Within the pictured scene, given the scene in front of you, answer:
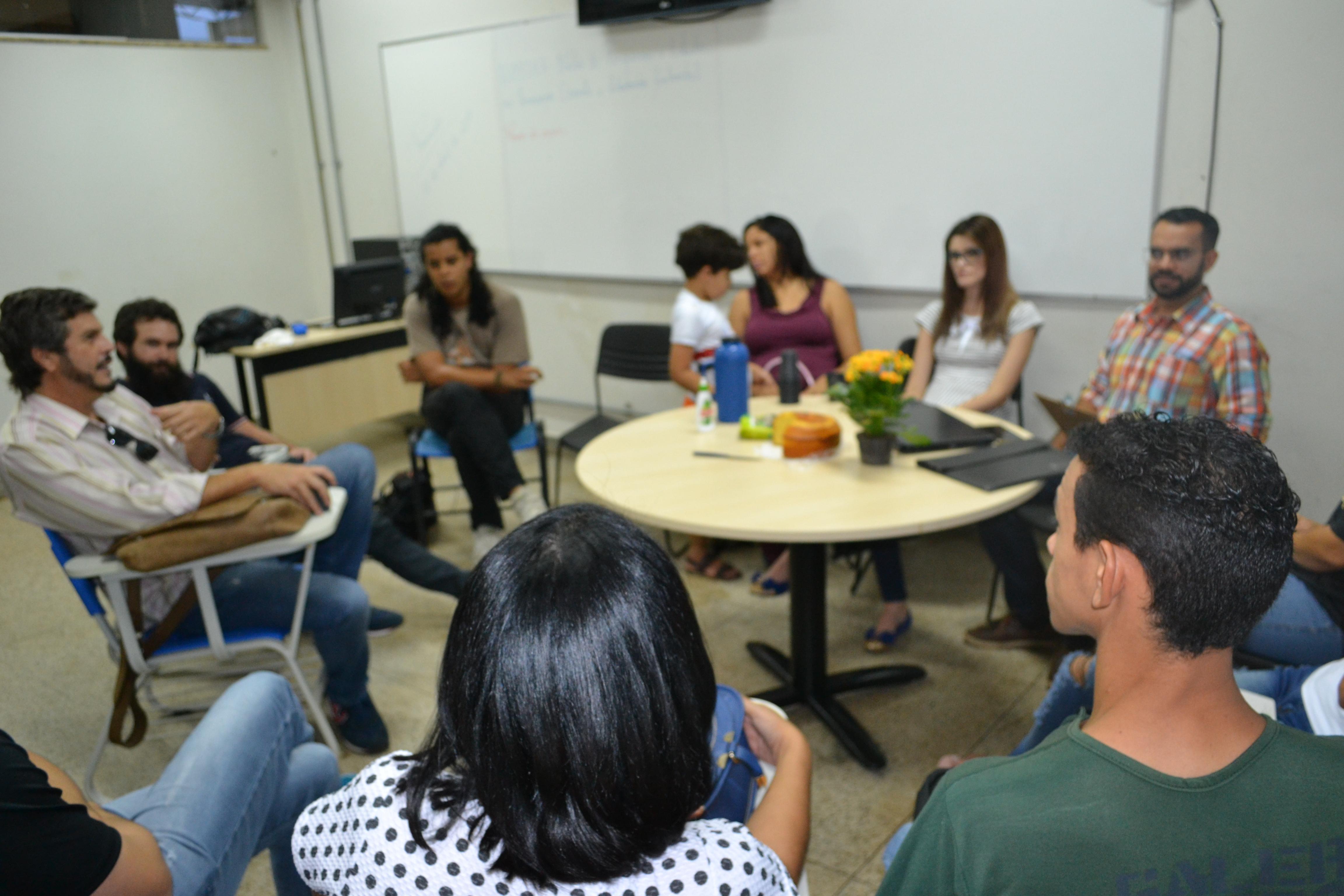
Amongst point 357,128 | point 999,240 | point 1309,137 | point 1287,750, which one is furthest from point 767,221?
point 357,128

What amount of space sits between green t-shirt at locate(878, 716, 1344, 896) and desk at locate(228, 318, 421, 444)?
4.11m

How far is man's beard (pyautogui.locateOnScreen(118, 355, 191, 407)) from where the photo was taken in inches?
110

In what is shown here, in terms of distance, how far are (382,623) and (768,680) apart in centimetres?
137

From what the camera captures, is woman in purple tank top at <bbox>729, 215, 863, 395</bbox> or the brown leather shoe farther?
woman in purple tank top at <bbox>729, 215, 863, 395</bbox>

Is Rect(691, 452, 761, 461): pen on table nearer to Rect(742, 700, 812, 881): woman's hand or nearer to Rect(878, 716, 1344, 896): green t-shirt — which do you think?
Rect(742, 700, 812, 881): woman's hand

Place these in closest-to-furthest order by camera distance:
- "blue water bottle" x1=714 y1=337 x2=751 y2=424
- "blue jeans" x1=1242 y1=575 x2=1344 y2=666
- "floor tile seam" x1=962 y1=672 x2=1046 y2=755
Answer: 1. "blue jeans" x1=1242 y1=575 x2=1344 y2=666
2. "floor tile seam" x1=962 y1=672 x2=1046 y2=755
3. "blue water bottle" x1=714 y1=337 x2=751 y2=424

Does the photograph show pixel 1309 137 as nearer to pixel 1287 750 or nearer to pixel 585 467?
pixel 585 467

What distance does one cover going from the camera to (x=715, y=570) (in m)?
3.54

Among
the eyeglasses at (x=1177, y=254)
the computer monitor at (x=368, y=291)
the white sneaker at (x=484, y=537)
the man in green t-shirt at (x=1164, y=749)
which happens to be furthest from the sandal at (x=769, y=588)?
the computer monitor at (x=368, y=291)

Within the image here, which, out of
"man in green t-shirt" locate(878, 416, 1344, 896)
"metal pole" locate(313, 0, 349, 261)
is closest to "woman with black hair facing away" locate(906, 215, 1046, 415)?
"man in green t-shirt" locate(878, 416, 1344, 896)

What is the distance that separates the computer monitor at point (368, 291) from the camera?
4.74m

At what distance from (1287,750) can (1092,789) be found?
0.19 metres

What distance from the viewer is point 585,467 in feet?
8.16

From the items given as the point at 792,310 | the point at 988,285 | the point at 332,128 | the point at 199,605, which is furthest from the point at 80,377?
the point at 332,128
